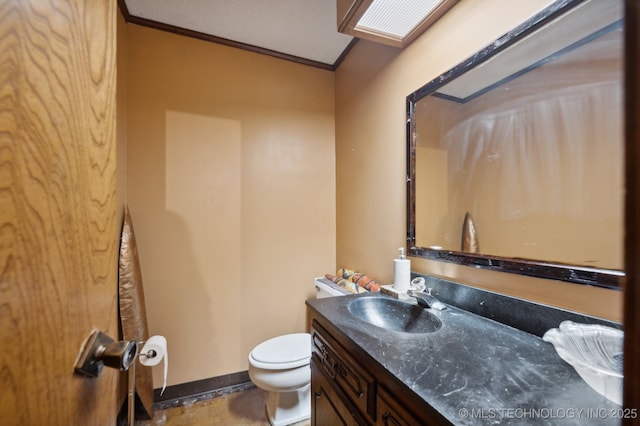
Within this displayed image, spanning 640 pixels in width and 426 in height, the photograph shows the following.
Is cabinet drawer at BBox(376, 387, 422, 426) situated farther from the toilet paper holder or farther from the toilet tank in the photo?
the toilet tank

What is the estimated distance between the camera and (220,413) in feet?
5.63

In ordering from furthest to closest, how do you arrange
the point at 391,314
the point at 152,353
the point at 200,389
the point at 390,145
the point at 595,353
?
the point at 200,389, the point at 390,145, the point at 152,353, the point at 391,314, the point at 595,353

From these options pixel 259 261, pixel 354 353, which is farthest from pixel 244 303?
pixel 354 353

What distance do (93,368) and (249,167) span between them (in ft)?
5.47

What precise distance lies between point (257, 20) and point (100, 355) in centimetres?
202

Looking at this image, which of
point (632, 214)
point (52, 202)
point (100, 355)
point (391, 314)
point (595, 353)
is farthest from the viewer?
point (391, 314)

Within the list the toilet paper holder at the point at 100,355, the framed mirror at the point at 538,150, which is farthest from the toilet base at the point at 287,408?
the toilet paper holder at the point at 100,355

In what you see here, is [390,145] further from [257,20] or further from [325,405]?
[325,405]

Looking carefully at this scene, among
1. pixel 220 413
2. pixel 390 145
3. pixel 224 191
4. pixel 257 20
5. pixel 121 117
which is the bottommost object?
pixel 220 413

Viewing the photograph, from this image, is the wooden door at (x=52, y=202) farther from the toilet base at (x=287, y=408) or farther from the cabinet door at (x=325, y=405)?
the toilet base at (x=287, y=408)

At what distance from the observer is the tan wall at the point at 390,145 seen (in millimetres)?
902

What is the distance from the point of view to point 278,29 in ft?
6.07

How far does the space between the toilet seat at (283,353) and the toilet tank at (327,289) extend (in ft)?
1.06

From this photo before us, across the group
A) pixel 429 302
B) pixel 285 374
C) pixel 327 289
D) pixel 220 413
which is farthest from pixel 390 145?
pixel 220 413
